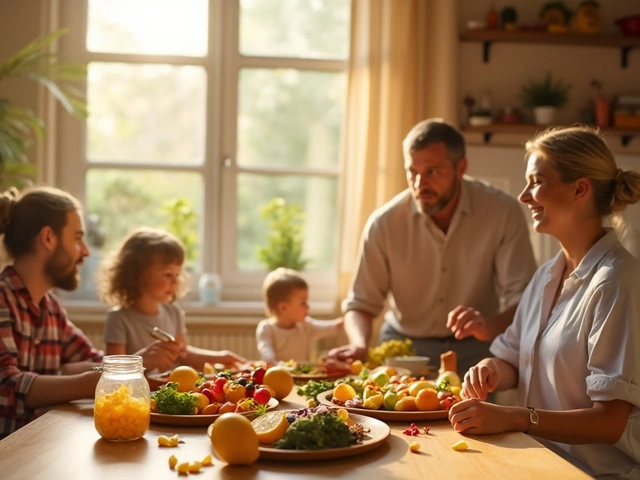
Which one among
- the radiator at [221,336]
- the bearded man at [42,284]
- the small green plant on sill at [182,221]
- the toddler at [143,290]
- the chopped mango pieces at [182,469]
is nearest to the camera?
the chopped mango pieces at [182,469]

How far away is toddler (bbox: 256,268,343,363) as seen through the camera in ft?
11.6

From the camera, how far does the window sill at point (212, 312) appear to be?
4465 millimetres

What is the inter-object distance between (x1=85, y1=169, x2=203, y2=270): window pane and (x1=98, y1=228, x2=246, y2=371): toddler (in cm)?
159

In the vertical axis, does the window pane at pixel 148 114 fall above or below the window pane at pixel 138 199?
above

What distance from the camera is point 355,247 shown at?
175 inches

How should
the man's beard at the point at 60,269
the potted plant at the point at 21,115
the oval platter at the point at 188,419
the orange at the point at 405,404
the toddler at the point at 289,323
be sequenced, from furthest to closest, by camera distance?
the potted plant at the point at 21,115, the toddler at the point at 289,323, the man's beard at the point at 60,269, the orange at the point at 405,404, the oval platter at the point at 188,419

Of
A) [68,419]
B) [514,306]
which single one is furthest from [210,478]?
[514,306]

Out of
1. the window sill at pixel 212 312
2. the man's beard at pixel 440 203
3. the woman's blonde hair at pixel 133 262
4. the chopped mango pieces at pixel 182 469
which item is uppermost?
the man's beard at pixel 440 203

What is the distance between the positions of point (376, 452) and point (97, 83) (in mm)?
3588

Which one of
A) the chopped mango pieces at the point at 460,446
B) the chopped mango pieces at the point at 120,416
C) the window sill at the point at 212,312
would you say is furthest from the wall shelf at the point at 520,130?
the chopped mango pieces at the point at 120,416

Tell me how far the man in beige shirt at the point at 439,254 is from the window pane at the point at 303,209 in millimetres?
1341

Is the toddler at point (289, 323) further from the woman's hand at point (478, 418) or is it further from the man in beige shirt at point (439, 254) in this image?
the woman's hand at point (478, 418)

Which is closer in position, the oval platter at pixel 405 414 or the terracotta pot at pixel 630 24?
the oval platter at pixel 405 414

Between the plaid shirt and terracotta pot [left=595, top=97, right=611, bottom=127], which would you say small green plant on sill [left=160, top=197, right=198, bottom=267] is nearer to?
the plaid shirt
